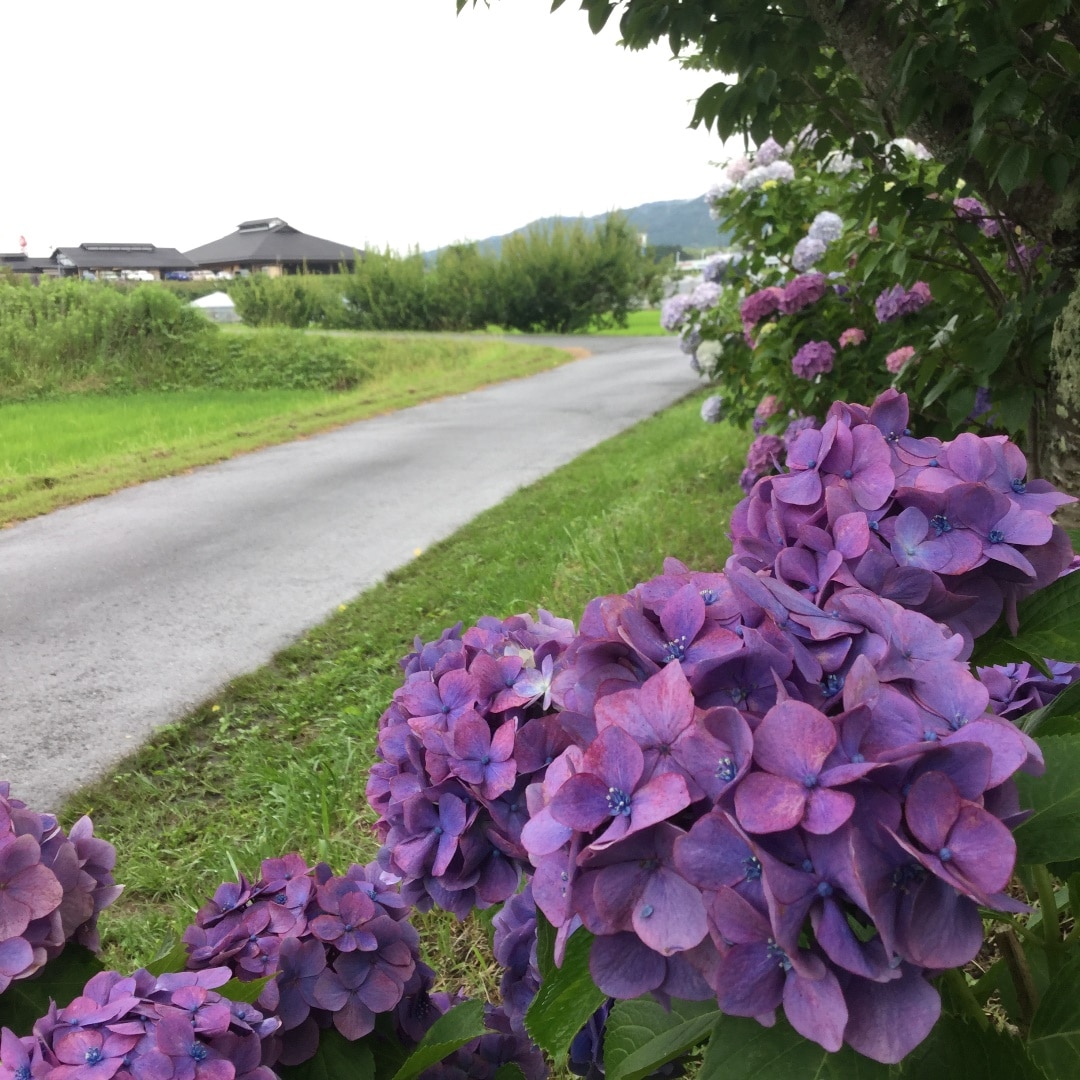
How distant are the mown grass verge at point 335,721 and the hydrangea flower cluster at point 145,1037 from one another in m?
1.06

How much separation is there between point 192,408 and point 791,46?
11.1 metres

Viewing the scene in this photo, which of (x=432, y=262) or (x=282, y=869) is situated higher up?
(x=432, y=262)

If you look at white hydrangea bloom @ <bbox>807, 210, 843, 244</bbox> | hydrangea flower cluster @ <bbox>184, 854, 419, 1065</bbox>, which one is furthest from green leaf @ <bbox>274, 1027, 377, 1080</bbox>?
white hydrangea bloom @ <bbox>807, 210, 843, 244</bbox>

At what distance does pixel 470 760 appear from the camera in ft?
2.98

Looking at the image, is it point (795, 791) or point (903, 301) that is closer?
point (795, 791)

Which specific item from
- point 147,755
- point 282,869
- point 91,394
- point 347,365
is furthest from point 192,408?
Result: point 282,869

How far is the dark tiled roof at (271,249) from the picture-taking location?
165 feet

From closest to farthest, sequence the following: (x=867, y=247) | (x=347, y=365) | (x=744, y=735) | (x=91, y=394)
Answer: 1. (x=744, y=735)
2. (x=867, y=247)
3. (x=91, y=394)
4. (x=347, y=365)

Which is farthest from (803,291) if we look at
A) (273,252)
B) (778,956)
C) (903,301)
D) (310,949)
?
(273,252)

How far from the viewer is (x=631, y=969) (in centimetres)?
56

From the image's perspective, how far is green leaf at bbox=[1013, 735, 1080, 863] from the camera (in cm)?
62

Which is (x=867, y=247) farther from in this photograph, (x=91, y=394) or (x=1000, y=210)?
(x=91, y=394)

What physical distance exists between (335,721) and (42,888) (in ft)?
7.17

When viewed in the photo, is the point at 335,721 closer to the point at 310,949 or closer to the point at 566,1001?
the point at 310,949
